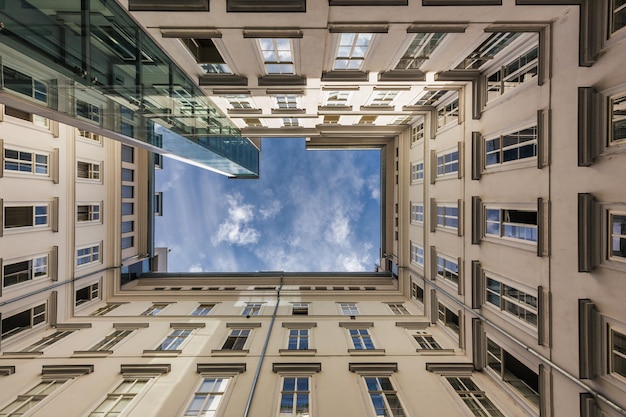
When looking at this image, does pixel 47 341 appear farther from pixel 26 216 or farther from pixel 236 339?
pixel 236 339

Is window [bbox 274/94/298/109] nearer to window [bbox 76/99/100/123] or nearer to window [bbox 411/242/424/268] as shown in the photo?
window [bbox 76/99/100/123]

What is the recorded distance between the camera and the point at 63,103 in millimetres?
10883

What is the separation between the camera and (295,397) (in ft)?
42.2

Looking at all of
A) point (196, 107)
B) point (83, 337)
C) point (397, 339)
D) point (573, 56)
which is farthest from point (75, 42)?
point (397, 339)

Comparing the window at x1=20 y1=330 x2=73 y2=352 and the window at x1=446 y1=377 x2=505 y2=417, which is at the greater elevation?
the window at x1=20 y1=330 x2=73 y2=352

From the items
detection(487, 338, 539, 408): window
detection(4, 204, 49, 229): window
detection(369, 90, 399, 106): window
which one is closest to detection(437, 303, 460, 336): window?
detection(487, 338, 539, 408): window

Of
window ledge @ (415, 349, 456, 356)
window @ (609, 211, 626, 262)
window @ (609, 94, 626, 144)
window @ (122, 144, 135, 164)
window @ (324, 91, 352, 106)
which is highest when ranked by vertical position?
window @ (324, 91, 352, 106)

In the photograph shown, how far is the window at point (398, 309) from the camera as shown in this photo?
73.4 ft

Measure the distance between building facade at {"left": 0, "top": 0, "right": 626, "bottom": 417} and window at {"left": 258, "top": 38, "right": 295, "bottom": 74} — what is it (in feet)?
0.50

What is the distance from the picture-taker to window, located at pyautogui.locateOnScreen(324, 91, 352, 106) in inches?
830

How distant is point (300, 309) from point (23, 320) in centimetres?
1769

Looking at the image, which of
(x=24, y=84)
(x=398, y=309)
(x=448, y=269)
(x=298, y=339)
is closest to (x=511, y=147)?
(x=448, y=269)

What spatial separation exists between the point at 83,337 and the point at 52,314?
3.80 m

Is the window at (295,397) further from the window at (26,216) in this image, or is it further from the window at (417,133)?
the window at (417,133)
